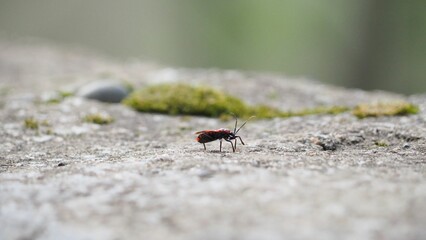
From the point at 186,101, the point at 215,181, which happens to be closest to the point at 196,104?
the point at 186,101

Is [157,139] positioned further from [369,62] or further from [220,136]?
[369,62]

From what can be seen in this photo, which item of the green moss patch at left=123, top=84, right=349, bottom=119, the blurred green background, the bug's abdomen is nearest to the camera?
the bug's abdomen

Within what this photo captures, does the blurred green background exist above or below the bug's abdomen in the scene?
above

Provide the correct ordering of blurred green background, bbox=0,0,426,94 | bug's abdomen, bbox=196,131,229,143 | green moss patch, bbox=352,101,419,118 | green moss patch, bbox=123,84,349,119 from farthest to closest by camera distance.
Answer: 1. blurred green background, bbox=0,0,426,94
2. green moss patch, bbox=123,84,349,119
3. green moss patch, bbox=352,101,419,118
4. bug's abdomen, bbox=196,131,229,143

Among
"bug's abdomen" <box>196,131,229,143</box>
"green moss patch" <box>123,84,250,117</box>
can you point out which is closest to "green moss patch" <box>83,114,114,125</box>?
"green moss patch" <box>123,84,250,117</box>

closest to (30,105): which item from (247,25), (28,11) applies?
(247,25)

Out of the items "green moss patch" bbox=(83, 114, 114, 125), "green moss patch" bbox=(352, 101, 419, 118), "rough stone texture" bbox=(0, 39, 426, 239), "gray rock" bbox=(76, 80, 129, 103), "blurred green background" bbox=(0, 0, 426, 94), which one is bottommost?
"rough stone texture" bbox=(0, 39, 426, 239)

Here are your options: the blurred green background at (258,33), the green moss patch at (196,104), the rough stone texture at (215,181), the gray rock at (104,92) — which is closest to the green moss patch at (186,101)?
the green moss patch at (196,104)

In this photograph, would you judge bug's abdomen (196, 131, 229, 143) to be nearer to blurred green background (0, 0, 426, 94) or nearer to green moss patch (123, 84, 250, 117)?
green moss patch (123, 84, 250, 117)

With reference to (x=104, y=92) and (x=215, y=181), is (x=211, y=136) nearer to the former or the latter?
(x=215, y=181)
